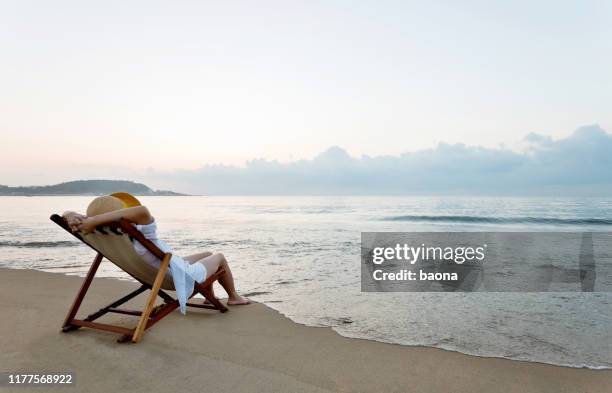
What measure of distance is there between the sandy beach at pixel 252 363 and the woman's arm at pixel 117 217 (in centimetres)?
98

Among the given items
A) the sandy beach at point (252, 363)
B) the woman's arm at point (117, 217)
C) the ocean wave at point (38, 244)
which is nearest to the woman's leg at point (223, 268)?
the sandy beach at point (252, 363)

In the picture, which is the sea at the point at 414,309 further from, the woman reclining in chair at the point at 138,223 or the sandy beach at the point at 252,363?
the woman reclining in chair at the point at 138,223

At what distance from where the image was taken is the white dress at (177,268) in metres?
3.65

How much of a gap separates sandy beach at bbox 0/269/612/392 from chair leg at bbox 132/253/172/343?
0.10 metres

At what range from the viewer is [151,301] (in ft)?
11.8

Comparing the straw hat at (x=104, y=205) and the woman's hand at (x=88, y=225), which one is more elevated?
the straw hat at (x=104, y=205)

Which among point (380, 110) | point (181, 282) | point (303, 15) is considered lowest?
point (181, 282)

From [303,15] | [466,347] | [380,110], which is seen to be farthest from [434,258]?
[380,110]

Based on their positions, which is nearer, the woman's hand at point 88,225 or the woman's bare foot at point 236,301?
the woman's hand at point 88,225

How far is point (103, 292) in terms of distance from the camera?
570 centimetres

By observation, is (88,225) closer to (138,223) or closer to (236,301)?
(138,223)

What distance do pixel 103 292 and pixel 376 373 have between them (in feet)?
13.7

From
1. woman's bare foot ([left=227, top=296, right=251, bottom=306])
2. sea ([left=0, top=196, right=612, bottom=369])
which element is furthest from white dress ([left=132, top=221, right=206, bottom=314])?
sea ([left=0, top=196, right=612, bottom=369])

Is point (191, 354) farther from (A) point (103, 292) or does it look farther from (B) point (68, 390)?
(A) point (103, 292)
